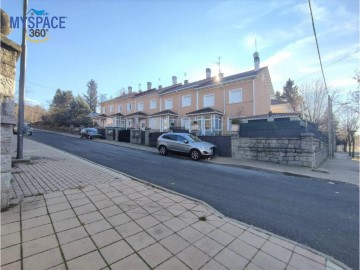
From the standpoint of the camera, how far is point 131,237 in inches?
106

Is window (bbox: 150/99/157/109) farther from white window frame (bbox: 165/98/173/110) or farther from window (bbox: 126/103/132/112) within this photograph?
window (bbox: 126/103/132/112)

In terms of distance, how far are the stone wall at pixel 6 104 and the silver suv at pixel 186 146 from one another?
32.5 ft

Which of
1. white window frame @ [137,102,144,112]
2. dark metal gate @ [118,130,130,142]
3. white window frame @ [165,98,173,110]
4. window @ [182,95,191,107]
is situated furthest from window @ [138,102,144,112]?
window @ [182,95,191,107]

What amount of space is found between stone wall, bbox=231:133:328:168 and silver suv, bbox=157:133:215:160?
2.22m

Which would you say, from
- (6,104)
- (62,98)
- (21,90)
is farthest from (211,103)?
(62,98)

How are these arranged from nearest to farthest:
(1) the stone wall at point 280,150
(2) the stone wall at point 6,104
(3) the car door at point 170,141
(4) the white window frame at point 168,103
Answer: (2) the stone wall at point 6,104 → (1) the stone wall at point 280,150 → (3) the car door at point 170,141 → (4) the white window frame at point 168,103

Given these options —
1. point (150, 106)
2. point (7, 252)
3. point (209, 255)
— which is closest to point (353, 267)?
point (209, 255)

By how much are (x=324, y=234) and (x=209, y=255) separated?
8.26ft

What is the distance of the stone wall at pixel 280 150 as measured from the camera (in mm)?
11078

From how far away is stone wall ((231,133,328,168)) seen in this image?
1108cm

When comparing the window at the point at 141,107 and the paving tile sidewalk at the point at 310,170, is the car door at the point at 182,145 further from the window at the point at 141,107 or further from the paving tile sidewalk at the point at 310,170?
the window at the point at 141,107

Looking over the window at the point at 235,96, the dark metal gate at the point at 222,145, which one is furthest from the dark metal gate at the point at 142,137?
the window at the point at 235,96

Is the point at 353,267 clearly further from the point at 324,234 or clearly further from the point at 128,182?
the point at 128,182

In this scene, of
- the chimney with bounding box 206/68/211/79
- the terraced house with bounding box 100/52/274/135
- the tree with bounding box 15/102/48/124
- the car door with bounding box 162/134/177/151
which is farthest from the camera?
the tree with bounding box 15/102/48/124
